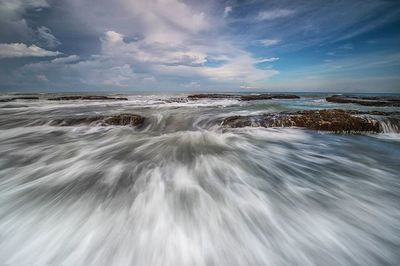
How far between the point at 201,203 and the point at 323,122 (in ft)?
23.3

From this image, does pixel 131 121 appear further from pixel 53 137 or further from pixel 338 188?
pixel 338 188

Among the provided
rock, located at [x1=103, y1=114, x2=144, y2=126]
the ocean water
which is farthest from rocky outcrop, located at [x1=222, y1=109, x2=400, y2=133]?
rock, located at [x1=103, y1=114, x2=144, y2=126]

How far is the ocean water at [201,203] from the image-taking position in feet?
7.65

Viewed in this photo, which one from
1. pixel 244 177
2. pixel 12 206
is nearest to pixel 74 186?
Result: pixel 12 206

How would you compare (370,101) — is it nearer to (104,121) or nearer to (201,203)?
(104,121)

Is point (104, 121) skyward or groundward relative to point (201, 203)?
skyward

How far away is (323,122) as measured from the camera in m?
8.28

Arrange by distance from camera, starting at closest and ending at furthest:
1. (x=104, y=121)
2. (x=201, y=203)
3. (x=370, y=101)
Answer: (x=201, y=203) → (x=104, y=121) → (x=370, y=101)

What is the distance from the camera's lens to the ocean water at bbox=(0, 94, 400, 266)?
2.33 metres

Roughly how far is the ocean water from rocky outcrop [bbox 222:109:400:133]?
1.30 meters

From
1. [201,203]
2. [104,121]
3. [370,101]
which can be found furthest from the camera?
[370,101]

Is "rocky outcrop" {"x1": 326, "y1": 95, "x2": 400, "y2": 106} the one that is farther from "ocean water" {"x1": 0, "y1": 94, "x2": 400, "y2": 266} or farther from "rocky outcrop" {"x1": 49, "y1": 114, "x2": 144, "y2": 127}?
"rocky outcrop" {"x1": 49, "y1": 114, "x2": 144, "y2": 127}

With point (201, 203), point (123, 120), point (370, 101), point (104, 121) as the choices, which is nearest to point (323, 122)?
point (201, 203)

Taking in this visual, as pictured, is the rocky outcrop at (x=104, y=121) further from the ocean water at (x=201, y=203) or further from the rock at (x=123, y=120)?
the ocean water at (x=201, y=203)
